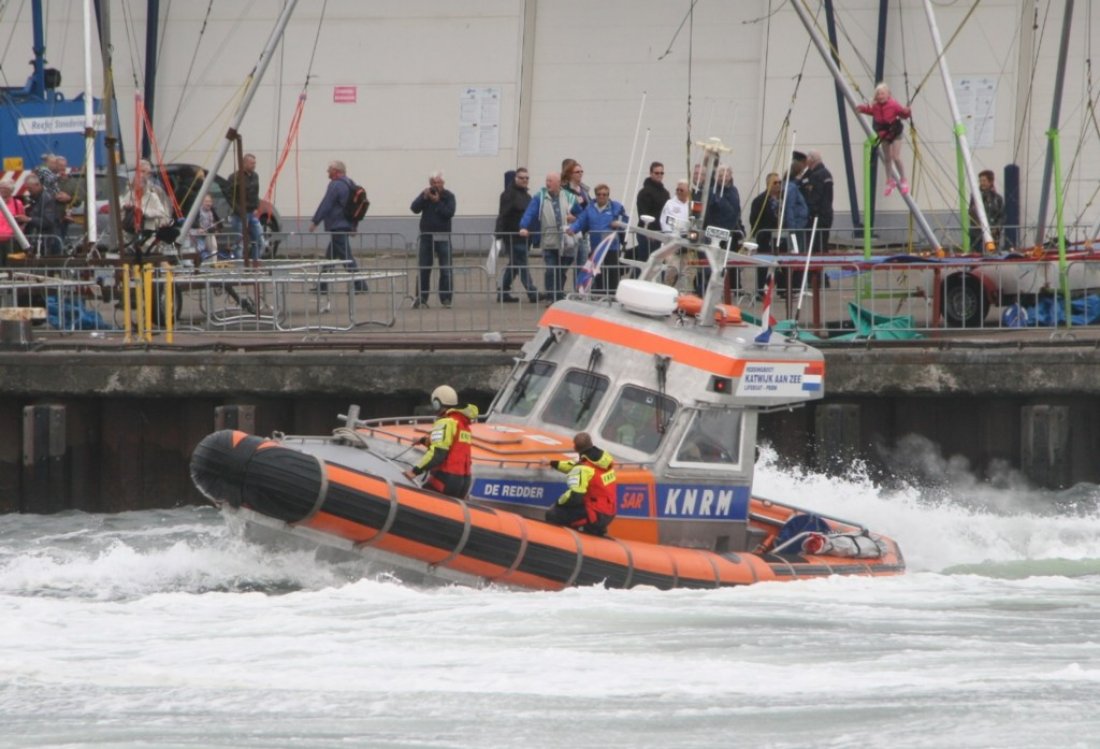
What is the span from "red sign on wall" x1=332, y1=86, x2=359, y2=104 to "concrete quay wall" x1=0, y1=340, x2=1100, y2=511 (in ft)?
34.2

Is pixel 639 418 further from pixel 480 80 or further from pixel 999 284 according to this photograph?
pixel 480 80

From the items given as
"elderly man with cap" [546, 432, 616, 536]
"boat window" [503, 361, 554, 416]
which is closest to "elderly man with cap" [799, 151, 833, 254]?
"boat window" [503, 361, 554, 416]

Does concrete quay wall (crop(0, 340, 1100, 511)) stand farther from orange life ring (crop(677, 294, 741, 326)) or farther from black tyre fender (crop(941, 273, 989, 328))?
orange life ring (crop(677, 294, 741, 326))

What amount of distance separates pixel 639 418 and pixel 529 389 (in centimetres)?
90

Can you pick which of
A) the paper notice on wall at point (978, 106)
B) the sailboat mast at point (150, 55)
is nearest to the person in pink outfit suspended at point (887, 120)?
the paper notice on wall at point (978, 106)

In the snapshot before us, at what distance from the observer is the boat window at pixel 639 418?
11984 mm

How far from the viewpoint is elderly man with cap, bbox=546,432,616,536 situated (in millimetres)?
11352

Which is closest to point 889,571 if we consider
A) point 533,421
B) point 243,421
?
point 533,421

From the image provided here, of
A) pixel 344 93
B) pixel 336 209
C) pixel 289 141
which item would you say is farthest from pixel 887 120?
pixel 344 93

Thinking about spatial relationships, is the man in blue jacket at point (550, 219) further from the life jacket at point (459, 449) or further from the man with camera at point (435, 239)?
the life jacket at point (459, 449)

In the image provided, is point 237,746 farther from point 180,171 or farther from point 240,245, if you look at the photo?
point 180,171

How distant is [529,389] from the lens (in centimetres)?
1258

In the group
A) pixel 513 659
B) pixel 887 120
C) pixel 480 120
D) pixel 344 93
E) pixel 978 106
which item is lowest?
pixel 513 659

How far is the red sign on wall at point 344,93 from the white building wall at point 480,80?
86 mm
